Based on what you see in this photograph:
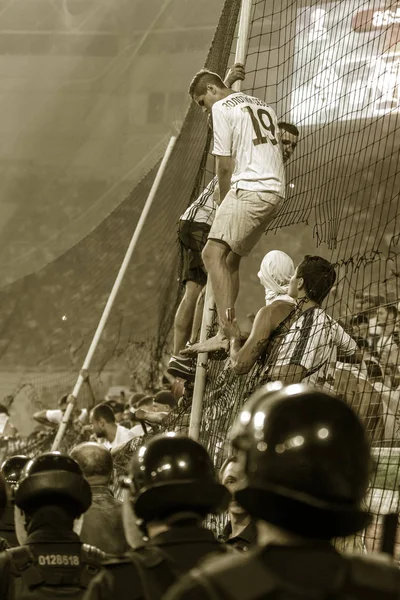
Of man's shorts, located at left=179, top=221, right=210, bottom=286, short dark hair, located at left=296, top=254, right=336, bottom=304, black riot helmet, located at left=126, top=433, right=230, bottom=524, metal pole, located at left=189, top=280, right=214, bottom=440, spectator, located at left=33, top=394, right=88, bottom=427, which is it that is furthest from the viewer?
spectator, located at left=33, top=394, right=88, bottom=427

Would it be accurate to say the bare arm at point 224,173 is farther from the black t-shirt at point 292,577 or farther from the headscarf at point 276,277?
the black t-shirt at point 292,577

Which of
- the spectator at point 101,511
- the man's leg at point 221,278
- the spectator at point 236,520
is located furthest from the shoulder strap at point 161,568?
the man's leg at point 221,278

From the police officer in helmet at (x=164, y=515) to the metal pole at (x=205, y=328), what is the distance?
3.99 meters

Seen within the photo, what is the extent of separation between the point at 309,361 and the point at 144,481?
3.32 m

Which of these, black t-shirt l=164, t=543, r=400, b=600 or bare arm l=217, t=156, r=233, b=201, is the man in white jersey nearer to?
bare arm l=217, t=156, r=233, b=201

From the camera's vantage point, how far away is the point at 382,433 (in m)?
6.06

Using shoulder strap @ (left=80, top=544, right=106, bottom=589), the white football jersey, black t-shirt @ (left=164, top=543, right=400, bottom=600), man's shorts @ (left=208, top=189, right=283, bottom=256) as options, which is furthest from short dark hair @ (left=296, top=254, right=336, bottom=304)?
black t-shirt @ (left=164, top=543, right=400, bottom=600)

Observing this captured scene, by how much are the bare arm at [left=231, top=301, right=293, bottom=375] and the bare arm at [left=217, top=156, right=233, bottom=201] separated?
3.17 feet

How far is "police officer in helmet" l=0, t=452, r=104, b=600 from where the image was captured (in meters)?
3.24

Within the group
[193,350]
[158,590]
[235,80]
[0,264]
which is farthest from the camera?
[0,264]

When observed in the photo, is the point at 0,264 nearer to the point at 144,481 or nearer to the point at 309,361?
the point at 309,361

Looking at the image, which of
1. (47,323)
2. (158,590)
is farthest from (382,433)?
(47,323)

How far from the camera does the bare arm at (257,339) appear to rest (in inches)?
254

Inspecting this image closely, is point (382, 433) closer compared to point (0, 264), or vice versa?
point (382, 433)
